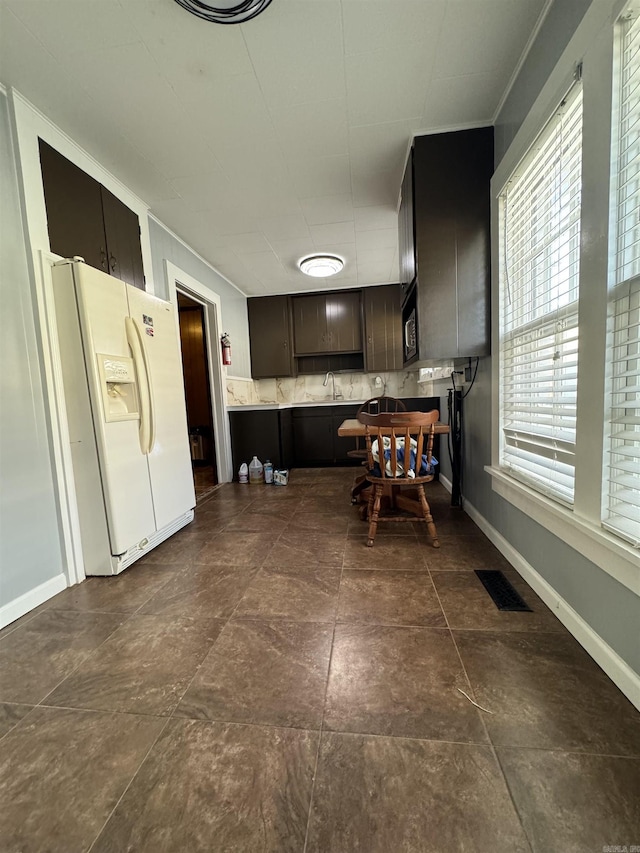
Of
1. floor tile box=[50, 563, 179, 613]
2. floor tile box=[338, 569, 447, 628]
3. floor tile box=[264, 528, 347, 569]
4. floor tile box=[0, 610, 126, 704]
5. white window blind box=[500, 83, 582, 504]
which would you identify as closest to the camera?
floor tile box=[0, 610, 126, 704]

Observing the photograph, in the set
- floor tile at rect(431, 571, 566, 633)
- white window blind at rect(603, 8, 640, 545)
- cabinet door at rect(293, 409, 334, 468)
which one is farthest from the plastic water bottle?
white window blind at rect(603, 8, 640, 545)

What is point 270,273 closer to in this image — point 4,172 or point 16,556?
point 4,172

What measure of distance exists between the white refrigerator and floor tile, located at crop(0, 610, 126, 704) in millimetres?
390

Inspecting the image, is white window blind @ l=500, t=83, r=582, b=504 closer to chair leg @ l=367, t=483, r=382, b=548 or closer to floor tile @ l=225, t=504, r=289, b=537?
chair leg @ l=367, t=483, r=382, b=548

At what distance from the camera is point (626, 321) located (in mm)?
1000

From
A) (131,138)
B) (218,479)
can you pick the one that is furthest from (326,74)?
(218,479)

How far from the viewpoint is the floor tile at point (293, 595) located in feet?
4.70

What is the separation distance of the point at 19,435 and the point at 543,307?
2547mm

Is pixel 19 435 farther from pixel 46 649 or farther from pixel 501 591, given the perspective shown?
pixel 501 591

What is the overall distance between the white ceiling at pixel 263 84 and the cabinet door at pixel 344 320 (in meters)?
2.14

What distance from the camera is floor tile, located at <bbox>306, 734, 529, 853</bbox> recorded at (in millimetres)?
679

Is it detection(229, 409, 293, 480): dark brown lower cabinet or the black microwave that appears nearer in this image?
the black microwave

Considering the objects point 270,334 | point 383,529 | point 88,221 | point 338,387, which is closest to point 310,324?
point 270,334

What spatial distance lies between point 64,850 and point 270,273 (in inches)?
171
